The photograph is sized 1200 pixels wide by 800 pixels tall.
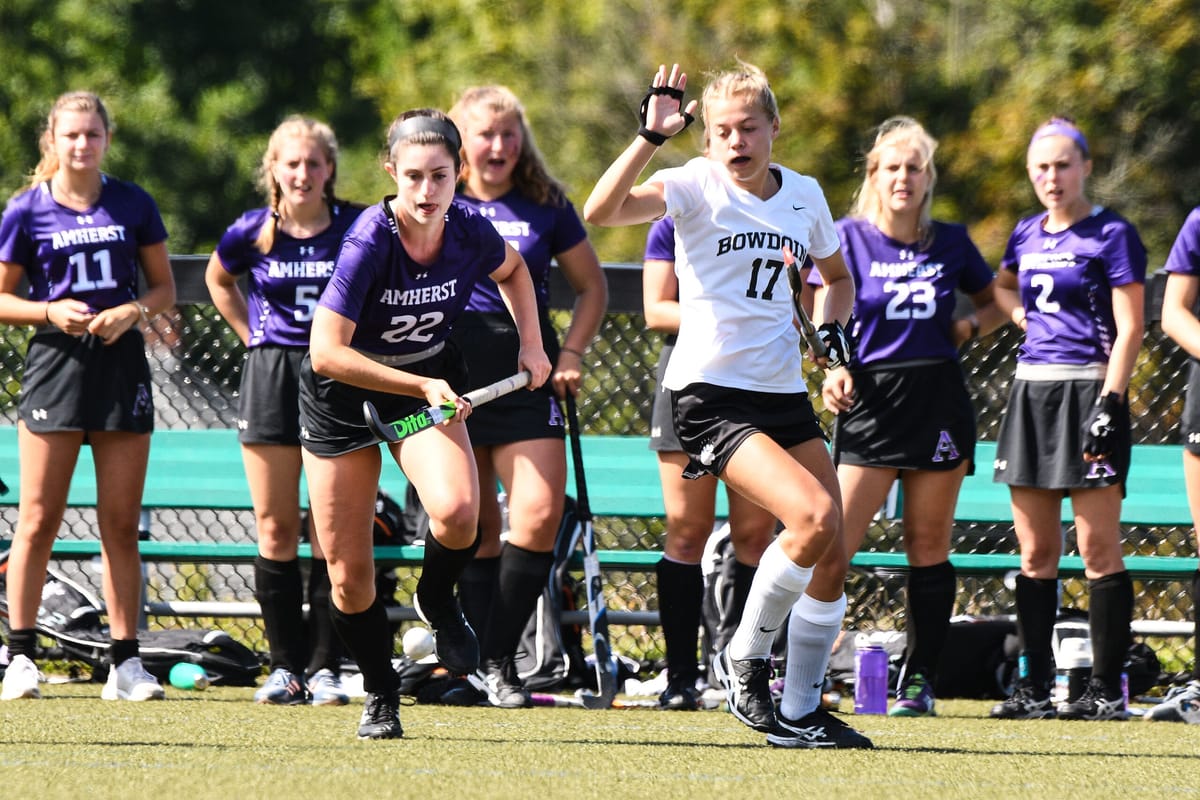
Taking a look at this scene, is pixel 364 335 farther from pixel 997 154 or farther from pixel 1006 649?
pixel 997 154

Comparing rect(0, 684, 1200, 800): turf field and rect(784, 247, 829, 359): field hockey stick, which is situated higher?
rect(784, 247, 829, 359): field hockey stick

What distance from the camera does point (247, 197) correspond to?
82.3ft

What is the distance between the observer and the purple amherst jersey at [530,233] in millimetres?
6297

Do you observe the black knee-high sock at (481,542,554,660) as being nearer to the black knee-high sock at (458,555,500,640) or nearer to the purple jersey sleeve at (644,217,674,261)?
the black knee-high sock at (458,555,500,640)

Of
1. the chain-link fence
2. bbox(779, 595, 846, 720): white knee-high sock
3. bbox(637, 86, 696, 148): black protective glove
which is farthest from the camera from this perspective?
the chain-link fence

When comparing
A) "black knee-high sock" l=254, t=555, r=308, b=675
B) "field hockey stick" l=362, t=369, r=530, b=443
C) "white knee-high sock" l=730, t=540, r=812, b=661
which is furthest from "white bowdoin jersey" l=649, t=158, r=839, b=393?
"black knee-high sock" l=254, t=555, r=308, b=675

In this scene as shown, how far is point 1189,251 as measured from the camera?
20.6ft

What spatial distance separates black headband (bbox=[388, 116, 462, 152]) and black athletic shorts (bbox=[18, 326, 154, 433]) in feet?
5.44

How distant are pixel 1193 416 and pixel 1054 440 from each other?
0.45 m

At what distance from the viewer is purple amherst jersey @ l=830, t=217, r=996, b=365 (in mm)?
6336

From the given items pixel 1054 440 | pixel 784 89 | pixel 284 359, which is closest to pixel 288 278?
pixel 284 359

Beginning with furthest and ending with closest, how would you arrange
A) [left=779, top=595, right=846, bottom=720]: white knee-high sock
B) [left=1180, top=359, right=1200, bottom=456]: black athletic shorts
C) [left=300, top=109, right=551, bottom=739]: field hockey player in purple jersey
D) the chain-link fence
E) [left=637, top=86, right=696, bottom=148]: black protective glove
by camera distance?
the chain-link fence < [left=1180, top=359, right=1200, bottom=456]: black athletic shorts < [left=779, top=595, right=846, bottom=720]: white knee-high sock < [left=300, top=109, right=551, bottom=739]: field hockey player in purple jersey < [left=637, top=86, right=696, bottom=148]: black protective glove

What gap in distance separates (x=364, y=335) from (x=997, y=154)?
11.7 meters

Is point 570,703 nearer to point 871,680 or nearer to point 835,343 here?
point 871,680
